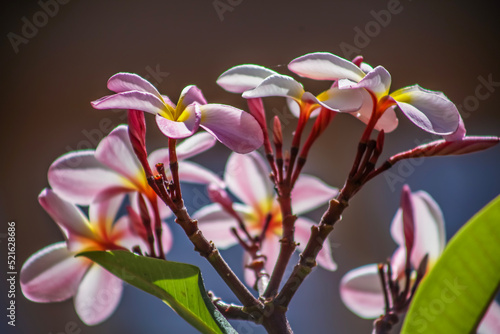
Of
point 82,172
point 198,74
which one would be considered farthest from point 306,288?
point 82,172

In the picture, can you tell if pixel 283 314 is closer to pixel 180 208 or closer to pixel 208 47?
pixel 180 208

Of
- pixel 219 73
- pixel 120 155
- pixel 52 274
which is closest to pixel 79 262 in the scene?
pixel 52 274

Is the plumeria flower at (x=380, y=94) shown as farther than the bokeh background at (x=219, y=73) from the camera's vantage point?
No

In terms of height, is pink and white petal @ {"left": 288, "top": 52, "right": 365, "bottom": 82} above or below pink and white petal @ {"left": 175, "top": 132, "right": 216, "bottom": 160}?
above

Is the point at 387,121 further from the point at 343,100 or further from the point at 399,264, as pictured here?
Answer: the point at 399,264

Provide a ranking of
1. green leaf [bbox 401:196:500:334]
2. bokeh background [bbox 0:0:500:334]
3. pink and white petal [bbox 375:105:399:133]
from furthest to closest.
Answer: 1. bokeh background [bbox 0:0:500:334]
2. pink and white petal [bbox 375:105:399:133]
3. green leaf [bbox 401:196:500:334]

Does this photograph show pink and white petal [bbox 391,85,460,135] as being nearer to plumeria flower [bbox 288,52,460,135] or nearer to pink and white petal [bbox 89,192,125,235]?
plumeria flower [bbox 288,52,460,135]

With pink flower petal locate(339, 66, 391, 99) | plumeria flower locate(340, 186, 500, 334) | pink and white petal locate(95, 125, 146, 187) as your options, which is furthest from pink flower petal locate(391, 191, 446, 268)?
pink and white petal locate(95, 125, 146, 187)

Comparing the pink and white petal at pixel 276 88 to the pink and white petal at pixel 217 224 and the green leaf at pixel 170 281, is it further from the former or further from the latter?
the pink and white petal at pixel 217 224

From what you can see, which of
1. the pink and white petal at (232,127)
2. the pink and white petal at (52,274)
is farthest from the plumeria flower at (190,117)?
the pink and white petal at (52,274)
